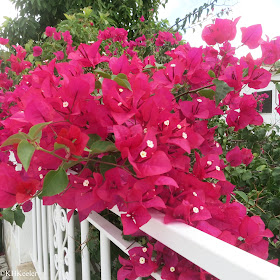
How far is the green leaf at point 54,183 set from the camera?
349 millimetres

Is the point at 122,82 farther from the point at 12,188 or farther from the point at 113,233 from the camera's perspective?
the point at 113,233

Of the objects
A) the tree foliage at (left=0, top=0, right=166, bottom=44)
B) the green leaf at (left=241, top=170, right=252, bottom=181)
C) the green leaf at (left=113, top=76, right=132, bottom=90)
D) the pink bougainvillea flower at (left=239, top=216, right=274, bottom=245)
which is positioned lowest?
the green leaf at (left=241, top=170, right=252, bottom=181)

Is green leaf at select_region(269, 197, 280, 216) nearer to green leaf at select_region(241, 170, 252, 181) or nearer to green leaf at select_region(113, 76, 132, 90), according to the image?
green leaf at select_region(241, 170, 252, 181)

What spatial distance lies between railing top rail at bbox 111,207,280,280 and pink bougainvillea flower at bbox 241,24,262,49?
0.39 metres

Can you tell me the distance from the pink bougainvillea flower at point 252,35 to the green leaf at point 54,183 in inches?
17.7

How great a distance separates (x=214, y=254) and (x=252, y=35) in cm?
44

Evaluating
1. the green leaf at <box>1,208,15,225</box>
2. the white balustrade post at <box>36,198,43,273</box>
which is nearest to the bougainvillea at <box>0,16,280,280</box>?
the green leaf at <box>1,208,15,225</box>

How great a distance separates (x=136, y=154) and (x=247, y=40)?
1.21 feet

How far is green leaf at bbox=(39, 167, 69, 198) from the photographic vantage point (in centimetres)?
35

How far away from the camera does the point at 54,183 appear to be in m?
0.35

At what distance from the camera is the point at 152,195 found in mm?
401

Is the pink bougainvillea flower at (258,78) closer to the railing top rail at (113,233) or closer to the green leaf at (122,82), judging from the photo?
the green leaf at (122,82)

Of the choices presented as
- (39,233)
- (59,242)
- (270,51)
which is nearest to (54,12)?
(39,233)

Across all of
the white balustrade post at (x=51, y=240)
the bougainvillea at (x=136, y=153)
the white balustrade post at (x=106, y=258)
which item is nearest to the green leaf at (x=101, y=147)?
the bougainvillea at (x=136, y=153)
